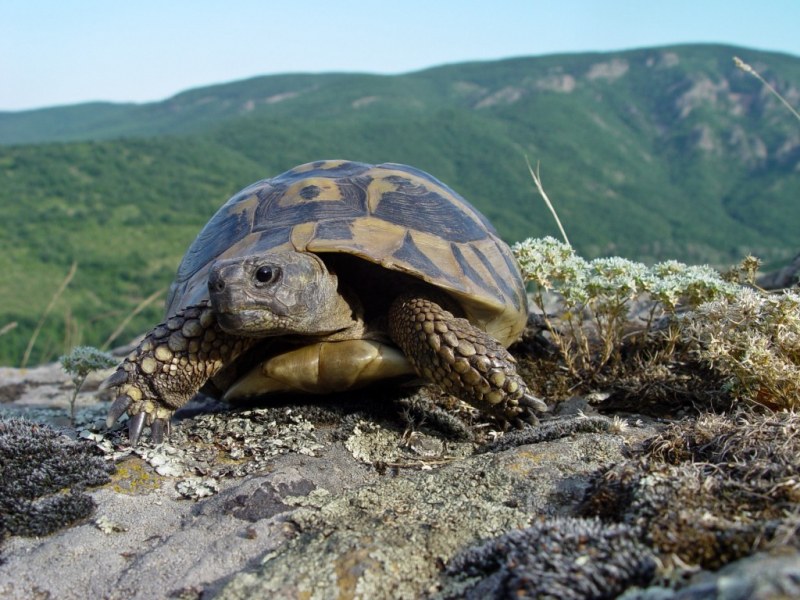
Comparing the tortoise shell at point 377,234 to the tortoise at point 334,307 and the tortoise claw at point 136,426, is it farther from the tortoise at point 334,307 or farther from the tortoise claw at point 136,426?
the tortoise claw at point 136,426

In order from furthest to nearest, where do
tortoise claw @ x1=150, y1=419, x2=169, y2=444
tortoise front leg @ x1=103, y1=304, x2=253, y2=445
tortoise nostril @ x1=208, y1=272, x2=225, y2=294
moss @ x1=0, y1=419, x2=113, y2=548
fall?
tortoise front leg @ x1=103, y1=304, x2=253, y2=445 < tortoise claw @ x1=150, y1=419, x2=169, y2=444 < tortoise nostril @ x1=208, y1=272, x2=225, y2=294 < moss @ x1=0, y1=419, x2=113, y2=548

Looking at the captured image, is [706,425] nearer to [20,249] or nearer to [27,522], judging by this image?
[27,522]

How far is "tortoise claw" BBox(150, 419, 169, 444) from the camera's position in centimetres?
320

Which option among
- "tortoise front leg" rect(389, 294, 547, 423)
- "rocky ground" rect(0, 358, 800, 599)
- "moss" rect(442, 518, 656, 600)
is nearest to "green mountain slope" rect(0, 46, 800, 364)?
"rocky ground" rect(0, 358, 800, 599)

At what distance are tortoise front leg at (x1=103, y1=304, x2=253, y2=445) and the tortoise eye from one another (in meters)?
0.35

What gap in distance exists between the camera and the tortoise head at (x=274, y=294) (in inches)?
119

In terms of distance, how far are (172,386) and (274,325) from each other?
63cm

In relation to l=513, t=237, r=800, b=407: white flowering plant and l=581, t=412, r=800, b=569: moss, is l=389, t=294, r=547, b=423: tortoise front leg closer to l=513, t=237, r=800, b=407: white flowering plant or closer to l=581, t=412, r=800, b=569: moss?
l=513, t=237, r=800, b=407: white flowering plant

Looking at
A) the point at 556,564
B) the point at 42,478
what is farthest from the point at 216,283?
the point at 556,564

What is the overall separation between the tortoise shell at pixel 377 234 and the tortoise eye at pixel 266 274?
257 mm

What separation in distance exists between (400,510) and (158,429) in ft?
5.05

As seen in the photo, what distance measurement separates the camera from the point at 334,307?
344 centimetres

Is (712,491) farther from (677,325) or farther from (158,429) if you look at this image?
(158,429)

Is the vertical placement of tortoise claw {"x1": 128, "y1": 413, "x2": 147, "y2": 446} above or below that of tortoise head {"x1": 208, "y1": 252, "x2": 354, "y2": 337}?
below
